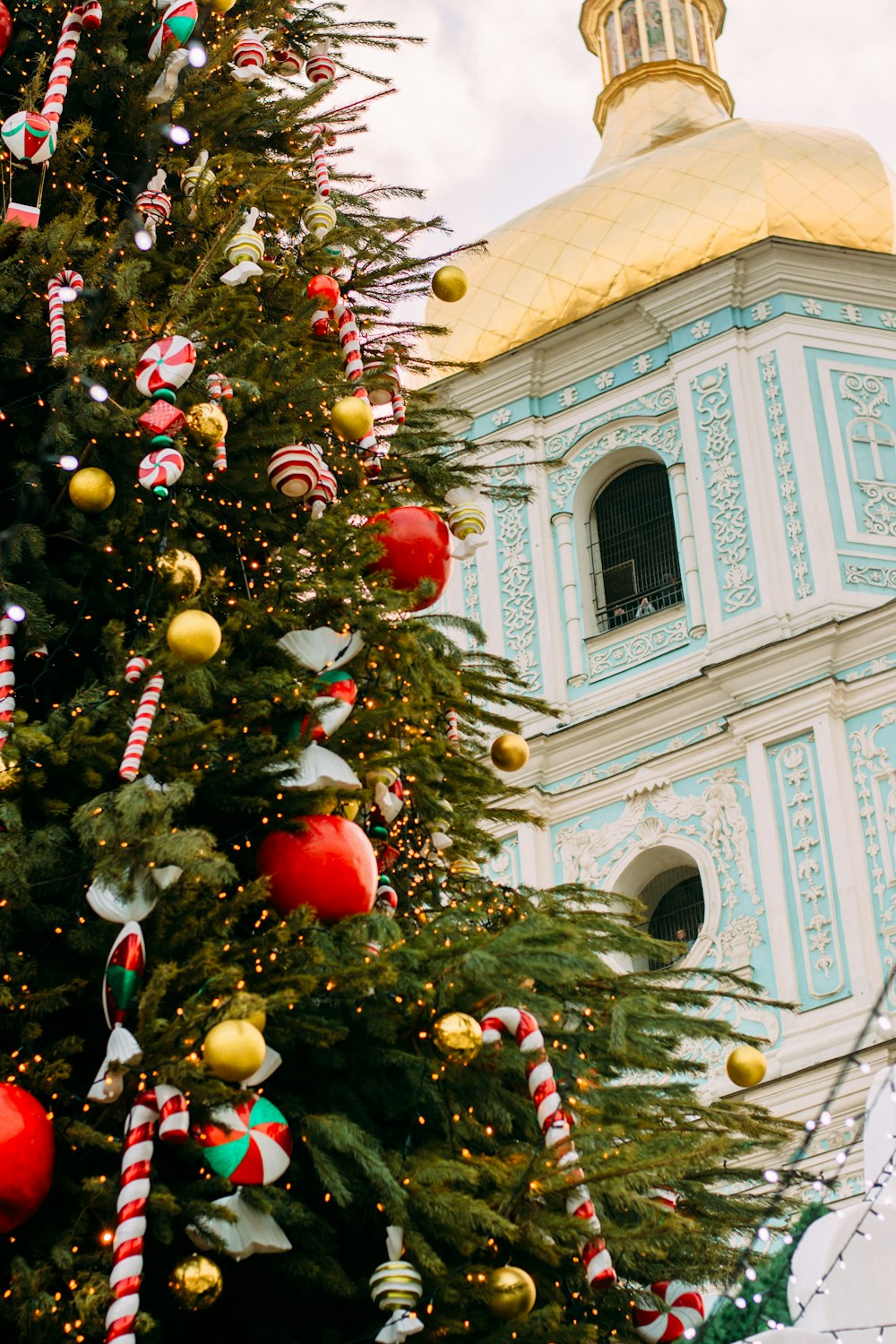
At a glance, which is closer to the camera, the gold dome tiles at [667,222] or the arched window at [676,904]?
the arched window at [676,904]

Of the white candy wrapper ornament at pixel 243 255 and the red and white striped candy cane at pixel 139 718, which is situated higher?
the white candy wrapper ornament at pixel 243 255

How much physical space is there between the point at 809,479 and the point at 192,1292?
42.9ft

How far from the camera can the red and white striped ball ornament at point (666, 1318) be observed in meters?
4.36

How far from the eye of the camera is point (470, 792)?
5402mm

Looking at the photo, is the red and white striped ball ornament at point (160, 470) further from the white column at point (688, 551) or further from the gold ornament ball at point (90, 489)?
the white column at point (688, 551)

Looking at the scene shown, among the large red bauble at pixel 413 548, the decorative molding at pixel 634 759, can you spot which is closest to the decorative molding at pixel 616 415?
the decorative molding at pixel 634 759

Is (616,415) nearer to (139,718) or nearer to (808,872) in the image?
(808,872)

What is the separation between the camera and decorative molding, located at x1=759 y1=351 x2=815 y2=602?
608 inches

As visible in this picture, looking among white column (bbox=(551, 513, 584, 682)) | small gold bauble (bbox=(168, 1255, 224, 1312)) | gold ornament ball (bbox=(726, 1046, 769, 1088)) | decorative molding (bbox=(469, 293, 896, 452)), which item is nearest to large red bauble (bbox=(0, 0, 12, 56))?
small gold bauble (bbox=(168, 1255, 224, 1312))

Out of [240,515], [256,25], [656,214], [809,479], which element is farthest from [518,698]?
[656,214]

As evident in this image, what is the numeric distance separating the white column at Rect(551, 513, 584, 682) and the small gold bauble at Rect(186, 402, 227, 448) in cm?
1168

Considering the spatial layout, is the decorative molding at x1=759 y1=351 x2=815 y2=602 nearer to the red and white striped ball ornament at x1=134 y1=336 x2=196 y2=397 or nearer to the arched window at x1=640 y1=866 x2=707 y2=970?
the arched window at x1=640 y1=866 x2=707 y2=970

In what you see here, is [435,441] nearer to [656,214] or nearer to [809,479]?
[809,479]

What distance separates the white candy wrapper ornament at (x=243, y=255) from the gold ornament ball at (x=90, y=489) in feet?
2.66
